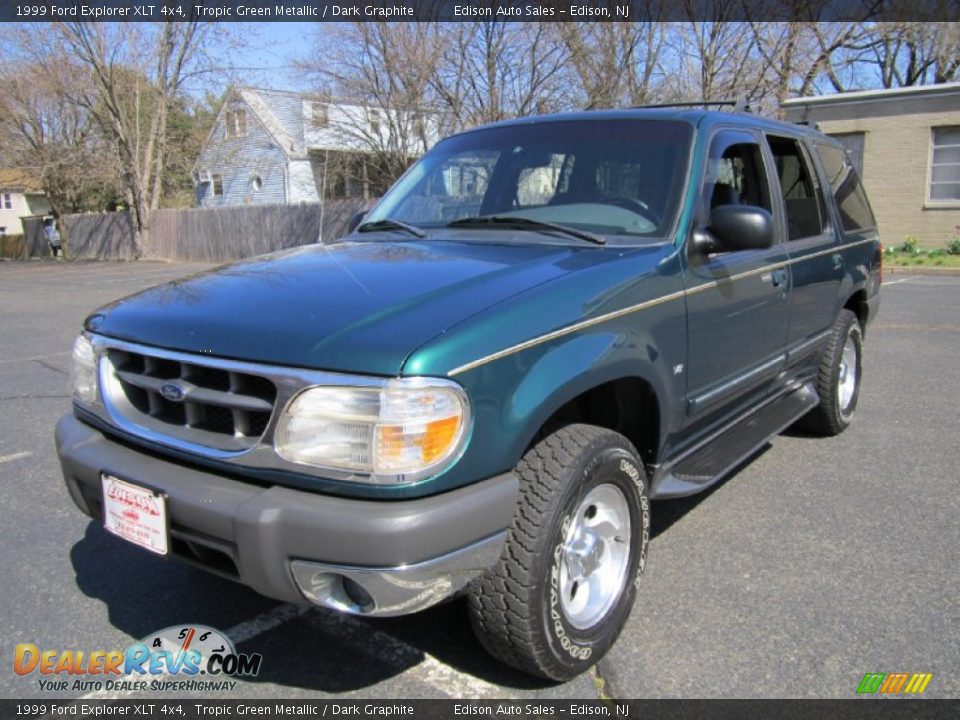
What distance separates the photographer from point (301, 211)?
26188mm

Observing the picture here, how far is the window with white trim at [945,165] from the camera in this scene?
1812cm

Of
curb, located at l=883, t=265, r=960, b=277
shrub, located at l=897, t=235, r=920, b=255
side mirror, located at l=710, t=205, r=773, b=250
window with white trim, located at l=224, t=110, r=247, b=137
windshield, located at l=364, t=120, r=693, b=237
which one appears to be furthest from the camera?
window with white trim, located at l=224, t=110, r=247, b=137

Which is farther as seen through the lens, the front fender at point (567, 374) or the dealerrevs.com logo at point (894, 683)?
the dealerrevs.com logo at point (894, 683)

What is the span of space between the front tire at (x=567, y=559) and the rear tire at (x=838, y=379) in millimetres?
2606

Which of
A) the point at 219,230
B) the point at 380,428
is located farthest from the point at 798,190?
the point at 219,230

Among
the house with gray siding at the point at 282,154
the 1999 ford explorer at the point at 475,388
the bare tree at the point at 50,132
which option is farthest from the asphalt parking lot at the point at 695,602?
the bare tree at the point at 50,132

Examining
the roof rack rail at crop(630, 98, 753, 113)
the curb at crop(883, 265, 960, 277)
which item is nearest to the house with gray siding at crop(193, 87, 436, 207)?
the curb at crop(883, 265, 960, 277)

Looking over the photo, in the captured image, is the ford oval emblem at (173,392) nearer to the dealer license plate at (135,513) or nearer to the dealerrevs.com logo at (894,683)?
the dealer license plate at (135,513)

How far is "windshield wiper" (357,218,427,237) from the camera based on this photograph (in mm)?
3467

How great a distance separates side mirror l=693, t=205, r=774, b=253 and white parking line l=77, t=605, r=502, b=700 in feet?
6.13

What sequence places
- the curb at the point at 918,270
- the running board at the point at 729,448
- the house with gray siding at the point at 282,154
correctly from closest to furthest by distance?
the running board at the point at 729,448 < the curb at the point at 918,270 < the house with gray siding at the point at 282,154

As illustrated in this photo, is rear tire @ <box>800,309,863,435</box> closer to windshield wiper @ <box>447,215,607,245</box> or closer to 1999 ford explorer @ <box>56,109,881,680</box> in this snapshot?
1999 ford explorer @ <box>56,109,881,680</box>

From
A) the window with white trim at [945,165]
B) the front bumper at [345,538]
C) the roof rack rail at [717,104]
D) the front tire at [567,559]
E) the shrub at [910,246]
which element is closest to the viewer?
the front bumper at [345,538]

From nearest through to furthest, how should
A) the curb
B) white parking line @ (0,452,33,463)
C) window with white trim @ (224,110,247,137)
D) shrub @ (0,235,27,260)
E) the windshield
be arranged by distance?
the windshield, white parking line @ (0,452,33,463), the curb, window with white trim @ (224,110,247,137), shrub @ (0,235,27,260)
